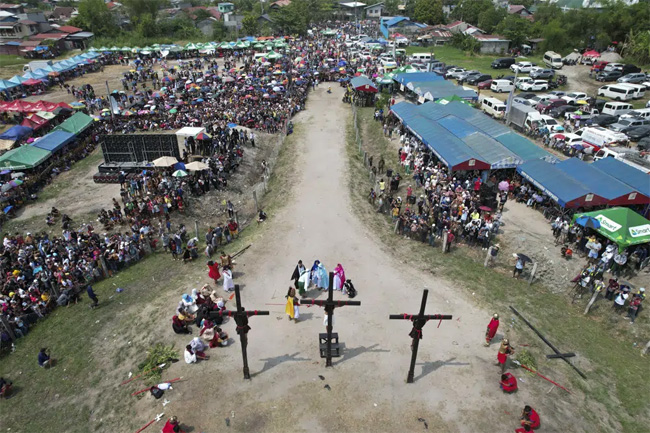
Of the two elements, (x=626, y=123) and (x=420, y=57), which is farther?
(x=420, y=57)

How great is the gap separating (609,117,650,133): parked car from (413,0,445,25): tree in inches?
2655

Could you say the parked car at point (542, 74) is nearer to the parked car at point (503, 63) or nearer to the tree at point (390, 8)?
the parked car at point (503, 63)

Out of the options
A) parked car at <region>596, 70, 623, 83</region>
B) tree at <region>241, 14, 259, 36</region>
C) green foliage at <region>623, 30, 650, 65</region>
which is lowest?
parked car at <region>596, 70, 623, 83</region>

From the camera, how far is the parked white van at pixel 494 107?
36500 millimetres

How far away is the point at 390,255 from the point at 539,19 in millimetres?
77577

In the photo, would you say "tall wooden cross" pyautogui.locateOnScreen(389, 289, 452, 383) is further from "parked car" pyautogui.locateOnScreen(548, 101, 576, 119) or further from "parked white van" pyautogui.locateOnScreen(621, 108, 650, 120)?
"parked car" pyautogui.locateOnScreen(548, 101, 576, 119)

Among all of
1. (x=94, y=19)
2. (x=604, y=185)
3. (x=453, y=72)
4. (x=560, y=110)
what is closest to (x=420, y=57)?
(x=453, y=72)

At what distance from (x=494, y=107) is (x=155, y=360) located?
3493 centimetres

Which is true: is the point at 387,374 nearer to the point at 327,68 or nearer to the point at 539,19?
the point at 327,68

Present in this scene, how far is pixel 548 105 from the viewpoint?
37875 millimetres

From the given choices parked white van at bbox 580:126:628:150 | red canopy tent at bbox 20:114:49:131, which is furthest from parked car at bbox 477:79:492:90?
red canopy tent at bbox 20:114:49:131

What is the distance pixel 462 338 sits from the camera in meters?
13.5

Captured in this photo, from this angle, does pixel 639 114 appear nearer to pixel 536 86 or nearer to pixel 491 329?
pixel 536 86

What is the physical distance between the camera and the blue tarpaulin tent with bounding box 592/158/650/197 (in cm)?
2041
